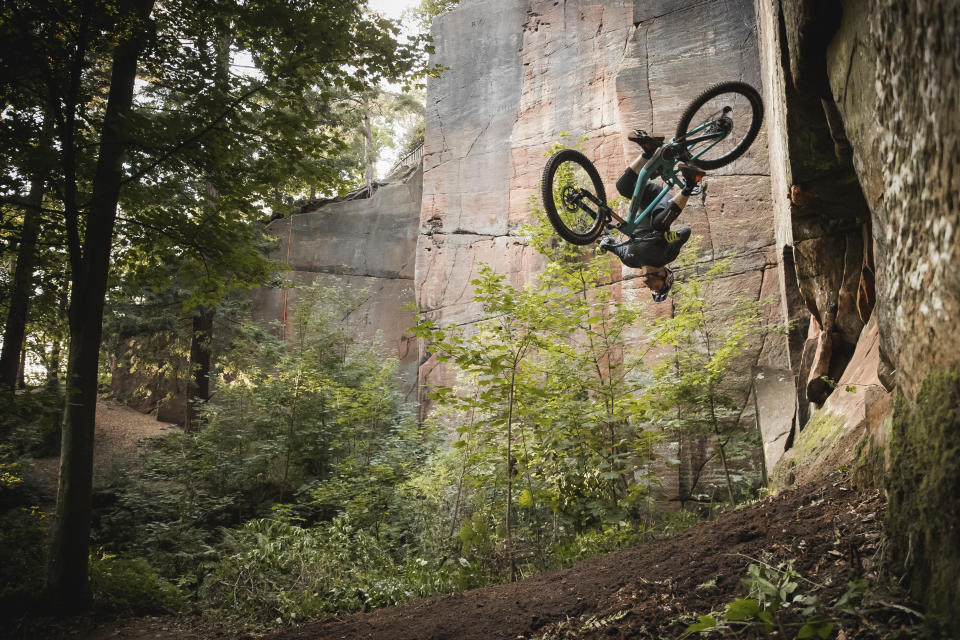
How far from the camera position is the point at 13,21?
4.49 m

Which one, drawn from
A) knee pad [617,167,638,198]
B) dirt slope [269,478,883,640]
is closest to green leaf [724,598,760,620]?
dirt slope [269,478,883,640]

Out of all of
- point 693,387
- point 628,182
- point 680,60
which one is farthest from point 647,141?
point 680,60

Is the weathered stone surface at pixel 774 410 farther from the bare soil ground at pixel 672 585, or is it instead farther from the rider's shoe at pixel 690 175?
the bare soil ground at pixel 672 585

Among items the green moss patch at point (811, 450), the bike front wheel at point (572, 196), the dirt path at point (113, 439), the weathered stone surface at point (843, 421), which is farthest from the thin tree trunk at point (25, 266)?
the green moss patch at point (811, 450)

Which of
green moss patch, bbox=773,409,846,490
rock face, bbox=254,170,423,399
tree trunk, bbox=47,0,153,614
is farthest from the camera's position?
rock face, bbox=254,170,423,399

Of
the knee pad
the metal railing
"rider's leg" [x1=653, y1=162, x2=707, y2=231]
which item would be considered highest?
the metal railing

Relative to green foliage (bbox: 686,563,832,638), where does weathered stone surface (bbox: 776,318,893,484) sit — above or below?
above

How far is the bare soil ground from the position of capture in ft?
7.22

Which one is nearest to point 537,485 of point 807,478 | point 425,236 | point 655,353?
point 807,478

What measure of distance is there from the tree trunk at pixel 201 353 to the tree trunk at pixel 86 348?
8.08m

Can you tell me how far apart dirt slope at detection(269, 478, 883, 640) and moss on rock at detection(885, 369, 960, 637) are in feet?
0.81

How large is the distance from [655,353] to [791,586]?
921 centimetres

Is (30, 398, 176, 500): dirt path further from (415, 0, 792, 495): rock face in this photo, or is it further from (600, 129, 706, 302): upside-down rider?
(600, 129, 706, 302): upside-down rider

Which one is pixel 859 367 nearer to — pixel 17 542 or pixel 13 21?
pixel 13 21
